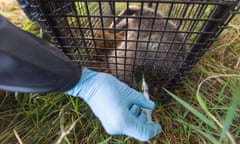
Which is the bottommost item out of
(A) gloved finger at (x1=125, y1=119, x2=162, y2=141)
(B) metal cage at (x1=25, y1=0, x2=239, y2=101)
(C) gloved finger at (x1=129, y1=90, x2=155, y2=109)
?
(A) gloved finger at (x1=125, y1=119, x2=162, y2=141)

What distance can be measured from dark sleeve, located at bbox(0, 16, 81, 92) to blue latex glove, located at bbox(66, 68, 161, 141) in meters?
0.10

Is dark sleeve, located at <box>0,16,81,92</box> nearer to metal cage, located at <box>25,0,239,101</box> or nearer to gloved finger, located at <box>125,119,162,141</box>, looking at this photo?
metal cage, located at <box>25,0,239,101</box>

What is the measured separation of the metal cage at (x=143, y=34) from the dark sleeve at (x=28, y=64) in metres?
0.15

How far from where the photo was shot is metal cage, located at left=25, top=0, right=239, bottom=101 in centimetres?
71

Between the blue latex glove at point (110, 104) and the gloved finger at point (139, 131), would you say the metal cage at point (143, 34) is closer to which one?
the blue latex glove at point (110, 104)

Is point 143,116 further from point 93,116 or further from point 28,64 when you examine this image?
point 28,64

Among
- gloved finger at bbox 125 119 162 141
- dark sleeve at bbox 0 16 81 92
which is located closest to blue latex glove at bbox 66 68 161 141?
gloved finger at bbox 125 119 162 141

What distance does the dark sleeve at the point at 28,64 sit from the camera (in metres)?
0.59

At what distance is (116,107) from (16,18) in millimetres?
1244

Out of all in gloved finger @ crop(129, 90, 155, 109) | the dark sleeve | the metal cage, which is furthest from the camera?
gloved finger @ crop(129, 90, 155, 109)

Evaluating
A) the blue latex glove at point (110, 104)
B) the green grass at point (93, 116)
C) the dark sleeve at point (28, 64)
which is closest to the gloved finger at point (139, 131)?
the blue latex glove at point (110, 104)

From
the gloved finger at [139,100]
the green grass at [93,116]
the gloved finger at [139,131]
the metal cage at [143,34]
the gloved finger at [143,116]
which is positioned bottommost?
the green grass at [93,116]

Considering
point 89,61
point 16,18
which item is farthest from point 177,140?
point 16,18

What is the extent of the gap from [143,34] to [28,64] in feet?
2.45
